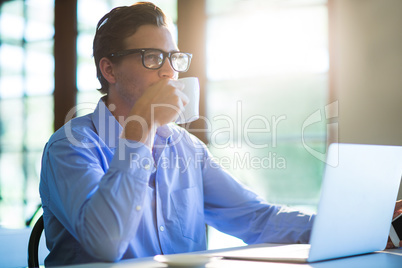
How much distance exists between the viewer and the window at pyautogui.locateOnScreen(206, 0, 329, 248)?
2779mm

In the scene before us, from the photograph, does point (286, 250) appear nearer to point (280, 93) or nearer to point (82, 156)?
point (82, 156)

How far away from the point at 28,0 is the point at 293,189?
2.77 m

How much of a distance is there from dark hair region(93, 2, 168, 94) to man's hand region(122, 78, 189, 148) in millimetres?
378

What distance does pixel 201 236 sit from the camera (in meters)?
1.41

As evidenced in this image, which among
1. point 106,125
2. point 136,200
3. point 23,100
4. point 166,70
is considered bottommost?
point 136,200

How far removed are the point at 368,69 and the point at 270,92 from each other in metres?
0.65

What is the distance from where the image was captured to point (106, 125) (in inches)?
52.7

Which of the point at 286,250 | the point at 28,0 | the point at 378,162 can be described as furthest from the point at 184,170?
the point at 28,0

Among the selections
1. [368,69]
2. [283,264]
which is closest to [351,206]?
[283,264]

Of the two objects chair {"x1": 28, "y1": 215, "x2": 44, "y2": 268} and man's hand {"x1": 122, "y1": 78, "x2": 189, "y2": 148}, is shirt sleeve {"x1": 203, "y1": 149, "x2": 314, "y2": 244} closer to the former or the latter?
man's hand {"x1": 122, "y1": 78, "x2": 189, "y2": 148}

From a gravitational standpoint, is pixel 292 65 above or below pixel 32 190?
above

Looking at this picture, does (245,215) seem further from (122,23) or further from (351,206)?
(122,23)

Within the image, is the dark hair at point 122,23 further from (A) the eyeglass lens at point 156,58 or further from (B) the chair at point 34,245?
(B) the chair at point 34,245

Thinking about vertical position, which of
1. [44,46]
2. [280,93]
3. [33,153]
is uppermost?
[44,46]
